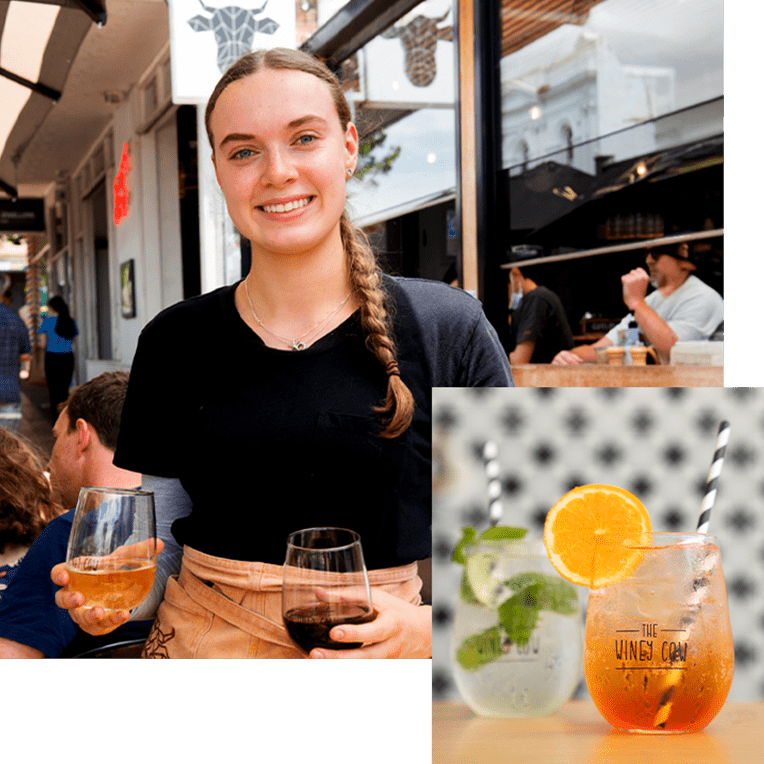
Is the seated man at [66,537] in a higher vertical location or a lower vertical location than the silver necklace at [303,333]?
lower

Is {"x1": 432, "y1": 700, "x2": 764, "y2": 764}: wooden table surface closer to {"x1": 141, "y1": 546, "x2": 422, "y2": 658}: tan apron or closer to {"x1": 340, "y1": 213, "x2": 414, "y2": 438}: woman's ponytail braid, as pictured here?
{"x1": 141, "y1": 546, "x2": 422, "y2": 658}: tan apron

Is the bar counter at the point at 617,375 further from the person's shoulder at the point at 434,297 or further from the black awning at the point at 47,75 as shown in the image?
the black awning at the point at 47,75

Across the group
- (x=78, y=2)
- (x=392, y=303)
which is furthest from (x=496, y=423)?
(x=78, y=2)

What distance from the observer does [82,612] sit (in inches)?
49.8

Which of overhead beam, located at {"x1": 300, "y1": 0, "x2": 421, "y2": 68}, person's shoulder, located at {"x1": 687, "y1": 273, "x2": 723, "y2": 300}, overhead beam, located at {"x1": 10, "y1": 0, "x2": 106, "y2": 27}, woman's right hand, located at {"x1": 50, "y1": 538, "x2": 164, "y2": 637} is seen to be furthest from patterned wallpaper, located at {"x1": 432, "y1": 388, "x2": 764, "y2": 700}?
overhead beam, located at {"x1": 10, "y1": 0, "x2": 106, "y2": 27}

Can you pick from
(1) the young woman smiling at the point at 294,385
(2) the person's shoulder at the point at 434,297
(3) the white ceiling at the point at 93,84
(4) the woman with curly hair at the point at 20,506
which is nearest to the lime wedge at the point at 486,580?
(1) the young woman smiling at the point at 294,385

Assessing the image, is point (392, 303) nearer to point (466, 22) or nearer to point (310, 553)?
point (310, 553)

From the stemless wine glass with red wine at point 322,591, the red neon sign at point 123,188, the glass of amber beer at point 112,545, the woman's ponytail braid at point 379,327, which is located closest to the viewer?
the stemless wine glass with red wine at point 322,591

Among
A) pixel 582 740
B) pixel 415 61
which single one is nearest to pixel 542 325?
pixel 415 61

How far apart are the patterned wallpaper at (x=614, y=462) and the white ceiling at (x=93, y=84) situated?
3.22 ft

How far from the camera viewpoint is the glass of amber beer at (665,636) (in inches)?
34.4

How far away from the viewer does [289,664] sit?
131 centimetres

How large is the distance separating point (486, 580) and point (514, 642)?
7 cm

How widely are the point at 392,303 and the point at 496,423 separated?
434 mm
